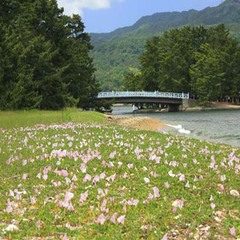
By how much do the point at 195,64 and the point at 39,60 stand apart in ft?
173

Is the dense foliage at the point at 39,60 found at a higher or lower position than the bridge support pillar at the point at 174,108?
Result: higher

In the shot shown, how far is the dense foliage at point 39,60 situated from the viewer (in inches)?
1218

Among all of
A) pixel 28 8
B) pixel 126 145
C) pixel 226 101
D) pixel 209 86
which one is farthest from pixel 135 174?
pixel 226 101

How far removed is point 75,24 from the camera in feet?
183

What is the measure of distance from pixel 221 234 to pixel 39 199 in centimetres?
275

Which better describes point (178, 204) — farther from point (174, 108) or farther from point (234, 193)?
point (174, 108)

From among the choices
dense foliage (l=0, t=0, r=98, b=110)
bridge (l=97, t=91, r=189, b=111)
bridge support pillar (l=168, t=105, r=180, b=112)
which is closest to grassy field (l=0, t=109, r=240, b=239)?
dense foliage (l=0, t=0, r=98, b=110)

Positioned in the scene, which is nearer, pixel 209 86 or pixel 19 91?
pixel 19 91

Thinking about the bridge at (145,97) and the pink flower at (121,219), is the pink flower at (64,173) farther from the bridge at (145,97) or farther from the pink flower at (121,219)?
the bridge at (145,97)


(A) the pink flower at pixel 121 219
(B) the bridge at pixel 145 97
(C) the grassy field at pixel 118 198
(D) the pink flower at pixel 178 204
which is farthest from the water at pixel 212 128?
(B) the bridge at pixel 145 97

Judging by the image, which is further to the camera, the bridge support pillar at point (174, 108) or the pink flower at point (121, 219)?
the bridge support pillar at point (174, 108)

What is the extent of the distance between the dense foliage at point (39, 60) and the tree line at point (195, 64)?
31213 mm

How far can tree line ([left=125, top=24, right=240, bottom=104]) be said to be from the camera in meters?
79.6

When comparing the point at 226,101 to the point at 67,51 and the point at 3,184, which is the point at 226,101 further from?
the point at 3,184
